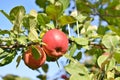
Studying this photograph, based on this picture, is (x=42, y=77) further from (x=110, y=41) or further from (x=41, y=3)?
(x=110, y=41)

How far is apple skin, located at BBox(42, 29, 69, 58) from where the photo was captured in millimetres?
1559

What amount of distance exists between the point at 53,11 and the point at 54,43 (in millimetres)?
→ 154

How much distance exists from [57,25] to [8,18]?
24 centimetres

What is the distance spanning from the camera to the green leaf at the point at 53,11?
5.31 feet

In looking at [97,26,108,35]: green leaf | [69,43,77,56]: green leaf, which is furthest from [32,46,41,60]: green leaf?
[97,26,108,35]: green leaf

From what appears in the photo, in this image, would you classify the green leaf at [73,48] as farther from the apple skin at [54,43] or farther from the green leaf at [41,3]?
the green leaf at [41,3]

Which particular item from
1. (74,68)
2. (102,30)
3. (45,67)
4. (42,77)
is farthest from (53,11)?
(42,77)

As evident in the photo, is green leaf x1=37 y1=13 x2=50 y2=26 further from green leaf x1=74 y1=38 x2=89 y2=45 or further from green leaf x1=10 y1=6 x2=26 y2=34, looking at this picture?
green leaf x1=74 y1=38 x2=89 y2=45

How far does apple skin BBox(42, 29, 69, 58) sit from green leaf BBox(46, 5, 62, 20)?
0.24ft

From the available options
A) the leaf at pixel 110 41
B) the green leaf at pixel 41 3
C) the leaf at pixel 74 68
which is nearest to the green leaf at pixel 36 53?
the leaf at pixel 74 68

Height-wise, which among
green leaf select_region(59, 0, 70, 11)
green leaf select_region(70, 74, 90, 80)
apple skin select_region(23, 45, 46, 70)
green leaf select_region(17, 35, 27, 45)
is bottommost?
green leaf select_region(70, 74, 90, 80)

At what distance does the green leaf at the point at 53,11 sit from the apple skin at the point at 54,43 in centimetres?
7

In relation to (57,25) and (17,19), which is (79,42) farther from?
(17,19)

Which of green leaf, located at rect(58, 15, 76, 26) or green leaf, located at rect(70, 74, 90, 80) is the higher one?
green leaf, located at rect(58, 15, 76, 26)
